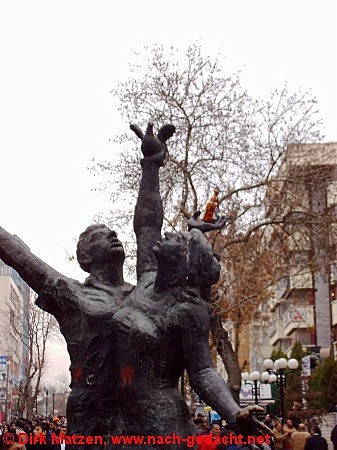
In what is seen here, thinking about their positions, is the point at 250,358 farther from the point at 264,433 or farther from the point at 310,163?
the point at 264,433

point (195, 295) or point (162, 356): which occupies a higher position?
point (195, 295)

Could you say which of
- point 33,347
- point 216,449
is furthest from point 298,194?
point 33,347

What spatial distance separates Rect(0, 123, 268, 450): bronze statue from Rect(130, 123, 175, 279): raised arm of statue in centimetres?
26

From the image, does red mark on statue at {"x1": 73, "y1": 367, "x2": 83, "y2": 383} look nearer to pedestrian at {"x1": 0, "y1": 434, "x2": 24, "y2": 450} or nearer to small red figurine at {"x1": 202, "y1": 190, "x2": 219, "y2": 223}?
small red figurine at {"x1": 202, "y1": 190, "x2": 219, "y2": 223}

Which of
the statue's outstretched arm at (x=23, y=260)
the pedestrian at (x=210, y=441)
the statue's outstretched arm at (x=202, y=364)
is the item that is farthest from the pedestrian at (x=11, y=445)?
the statue's outstretched arm at (x=202, y=364)

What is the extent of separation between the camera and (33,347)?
5112 cm

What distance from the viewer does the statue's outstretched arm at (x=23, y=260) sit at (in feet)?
18.0

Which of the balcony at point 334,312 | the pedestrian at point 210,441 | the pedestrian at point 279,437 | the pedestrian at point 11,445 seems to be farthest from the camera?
the balcony at point 334,312

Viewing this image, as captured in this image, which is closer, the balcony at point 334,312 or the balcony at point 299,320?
the balcony at point 334,312

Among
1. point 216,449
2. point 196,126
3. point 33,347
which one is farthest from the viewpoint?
point 33,347

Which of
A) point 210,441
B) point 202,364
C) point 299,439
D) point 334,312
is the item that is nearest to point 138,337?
point 202,364

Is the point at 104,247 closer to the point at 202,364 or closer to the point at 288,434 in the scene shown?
the point at 202,364

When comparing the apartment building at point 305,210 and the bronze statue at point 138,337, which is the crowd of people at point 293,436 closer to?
the bronze statue at point 138,337

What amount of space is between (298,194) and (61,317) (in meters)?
23.4
